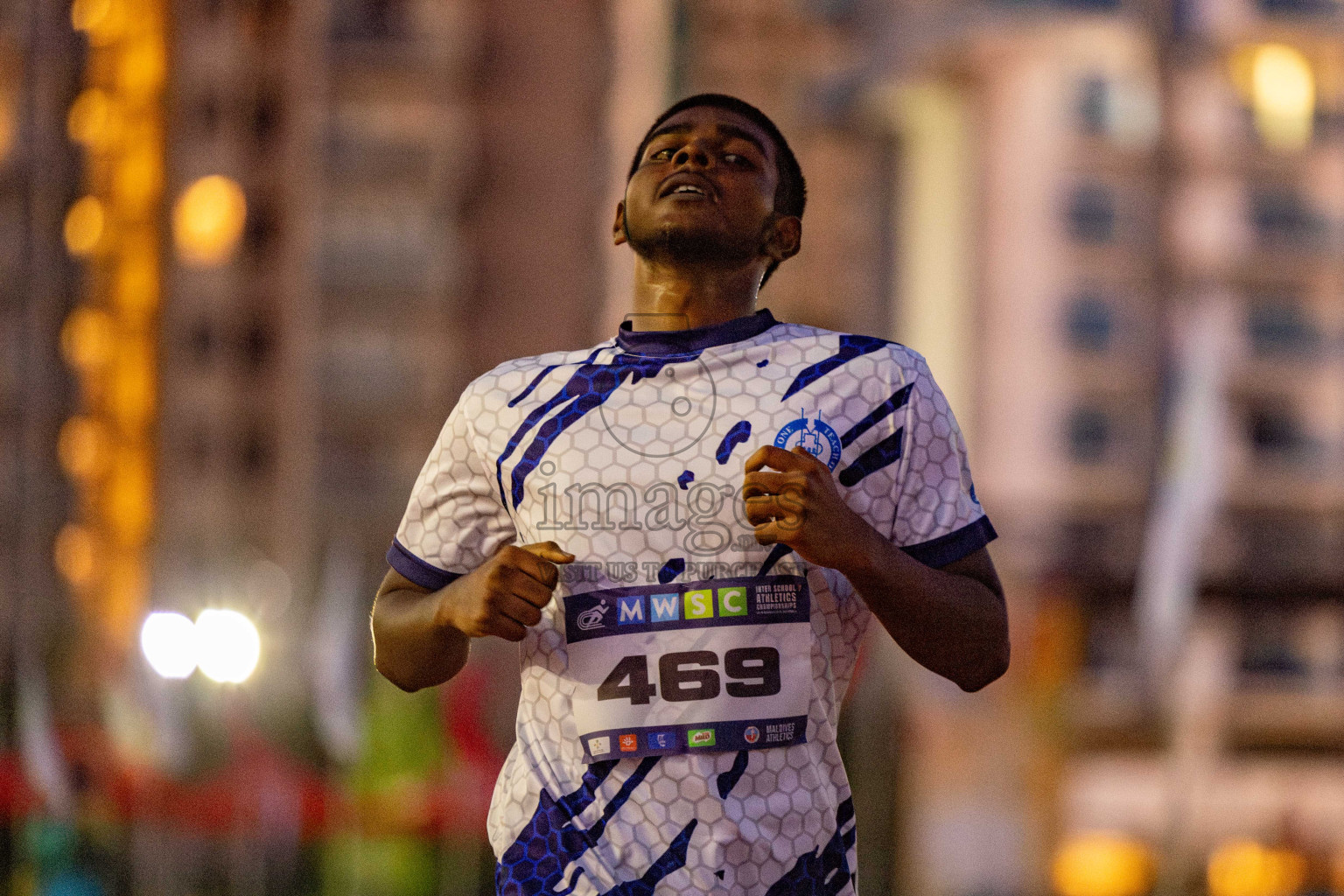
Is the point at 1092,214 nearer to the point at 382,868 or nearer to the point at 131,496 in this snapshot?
the point at 131,496

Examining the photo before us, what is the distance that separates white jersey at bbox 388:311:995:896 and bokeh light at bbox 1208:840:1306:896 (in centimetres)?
4209

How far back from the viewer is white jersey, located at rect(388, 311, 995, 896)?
2572mm

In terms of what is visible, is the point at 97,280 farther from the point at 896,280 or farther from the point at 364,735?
the point at 896,280

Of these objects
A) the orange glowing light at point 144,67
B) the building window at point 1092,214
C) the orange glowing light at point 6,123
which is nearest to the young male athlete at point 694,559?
the orange glowing light at point 144,67

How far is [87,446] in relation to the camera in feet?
122

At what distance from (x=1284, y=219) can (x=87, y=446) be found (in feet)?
124

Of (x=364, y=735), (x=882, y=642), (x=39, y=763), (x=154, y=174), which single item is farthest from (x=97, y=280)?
(x=882, y=642)

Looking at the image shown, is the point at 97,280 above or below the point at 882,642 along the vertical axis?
above

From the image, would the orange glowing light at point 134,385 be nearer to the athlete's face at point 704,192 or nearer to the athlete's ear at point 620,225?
the athlete's ear at point 620,225

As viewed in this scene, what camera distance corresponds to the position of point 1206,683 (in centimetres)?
5700

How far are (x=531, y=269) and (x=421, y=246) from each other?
3.07m

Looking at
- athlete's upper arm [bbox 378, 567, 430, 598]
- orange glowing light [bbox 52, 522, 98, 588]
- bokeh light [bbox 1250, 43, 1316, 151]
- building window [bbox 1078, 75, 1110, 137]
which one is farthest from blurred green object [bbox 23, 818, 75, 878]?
building window [bbox 1078, 75, 1110, 137]

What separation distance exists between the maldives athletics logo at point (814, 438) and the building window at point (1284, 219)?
59.3 meters

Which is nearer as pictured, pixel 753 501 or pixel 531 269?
pixel 753 501
